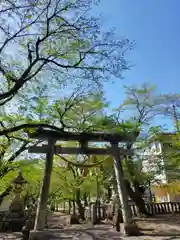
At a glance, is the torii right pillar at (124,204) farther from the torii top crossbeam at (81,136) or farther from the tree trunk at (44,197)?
the tree trunk at (44,197)

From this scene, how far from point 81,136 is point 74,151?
0.80 m

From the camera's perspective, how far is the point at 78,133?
8.77 metres

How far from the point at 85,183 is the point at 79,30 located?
12.1 m

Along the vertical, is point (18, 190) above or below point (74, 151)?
below


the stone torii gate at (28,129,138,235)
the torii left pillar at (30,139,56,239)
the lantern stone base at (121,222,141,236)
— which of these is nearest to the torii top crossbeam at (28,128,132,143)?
the stone torii gate at (28,129,138,235)

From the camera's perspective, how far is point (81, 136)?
891cm

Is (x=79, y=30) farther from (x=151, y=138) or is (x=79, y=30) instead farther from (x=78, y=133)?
(x=151, y=138)

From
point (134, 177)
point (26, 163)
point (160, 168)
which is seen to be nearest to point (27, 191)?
point (26, 163)

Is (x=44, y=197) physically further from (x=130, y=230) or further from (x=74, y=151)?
(x=130, y=230)

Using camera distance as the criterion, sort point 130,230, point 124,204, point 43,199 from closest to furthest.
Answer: point 130,230 < point 43,199 < point 124,204

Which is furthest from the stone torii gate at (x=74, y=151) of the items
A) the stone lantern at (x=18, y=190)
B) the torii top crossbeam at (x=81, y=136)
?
the stone lantern at (x=18, y=190)

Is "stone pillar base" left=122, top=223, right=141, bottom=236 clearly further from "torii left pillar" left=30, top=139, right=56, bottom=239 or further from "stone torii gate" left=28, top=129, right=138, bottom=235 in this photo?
"torii left pillar" left=30, top=139, right=56, bottom=239

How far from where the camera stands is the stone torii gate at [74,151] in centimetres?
734

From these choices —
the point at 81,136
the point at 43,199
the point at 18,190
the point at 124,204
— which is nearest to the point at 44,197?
the point at 43,199
